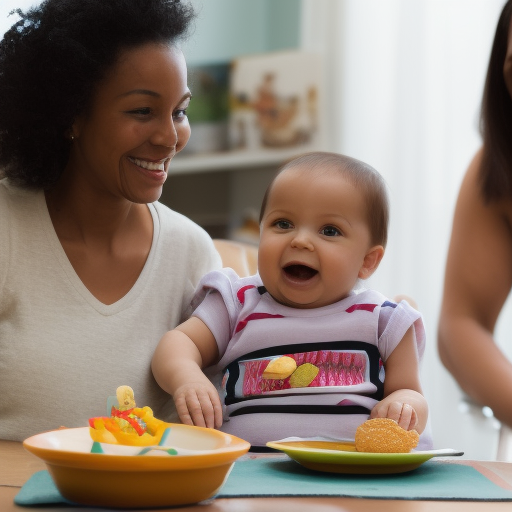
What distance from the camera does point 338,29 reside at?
132 inches

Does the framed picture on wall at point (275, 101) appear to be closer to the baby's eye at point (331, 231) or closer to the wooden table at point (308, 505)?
the baby's eye at point (331, 231)

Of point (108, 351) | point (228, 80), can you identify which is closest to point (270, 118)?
point (228, 80)

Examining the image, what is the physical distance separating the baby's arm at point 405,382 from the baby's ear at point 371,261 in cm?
13

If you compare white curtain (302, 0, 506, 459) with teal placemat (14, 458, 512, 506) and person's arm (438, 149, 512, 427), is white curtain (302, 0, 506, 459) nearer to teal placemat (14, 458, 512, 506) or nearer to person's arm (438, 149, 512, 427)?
person's arm (438, 149, 512, 427)

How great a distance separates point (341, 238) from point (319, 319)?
0.12 meters

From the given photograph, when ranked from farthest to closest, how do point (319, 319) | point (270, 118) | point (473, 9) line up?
point (270, 118) < point (473, 9) < point (319, 319)

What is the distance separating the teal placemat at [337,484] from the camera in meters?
0.83

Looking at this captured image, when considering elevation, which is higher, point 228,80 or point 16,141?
point 228,80

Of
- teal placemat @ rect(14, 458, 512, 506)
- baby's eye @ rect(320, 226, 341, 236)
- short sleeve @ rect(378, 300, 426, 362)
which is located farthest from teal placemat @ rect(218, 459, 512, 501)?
baby's eye @ rect(320, 226, 341, 236)

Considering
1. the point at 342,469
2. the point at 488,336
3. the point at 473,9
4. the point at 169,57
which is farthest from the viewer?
the point at 473,9

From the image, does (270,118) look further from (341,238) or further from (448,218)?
(341,238)

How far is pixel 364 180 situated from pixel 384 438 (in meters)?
0.46

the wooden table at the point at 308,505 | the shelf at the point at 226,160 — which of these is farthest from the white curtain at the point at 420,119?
the wooden table at the point at 308,505

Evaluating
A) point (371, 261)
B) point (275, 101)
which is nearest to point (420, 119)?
point (275, 101)
